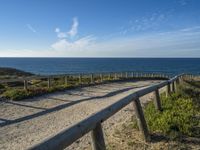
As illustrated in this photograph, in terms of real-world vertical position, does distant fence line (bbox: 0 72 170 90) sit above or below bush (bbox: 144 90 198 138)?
below

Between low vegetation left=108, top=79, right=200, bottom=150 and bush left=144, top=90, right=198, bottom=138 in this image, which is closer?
low vegetation left=108, top=79, right=200, bottom=150

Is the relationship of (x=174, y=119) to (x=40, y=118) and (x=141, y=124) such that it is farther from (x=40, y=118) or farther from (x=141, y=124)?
(x=40, y=118)

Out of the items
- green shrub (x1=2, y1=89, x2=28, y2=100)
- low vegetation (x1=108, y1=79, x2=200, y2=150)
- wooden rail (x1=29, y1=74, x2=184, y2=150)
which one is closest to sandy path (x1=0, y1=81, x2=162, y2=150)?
green shrub (x1=2, y1=89, x2=28, y2=100)

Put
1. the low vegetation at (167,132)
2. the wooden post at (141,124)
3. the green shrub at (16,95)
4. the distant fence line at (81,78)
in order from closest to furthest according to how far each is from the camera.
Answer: the low vegetation at (167,132), the wooden post at (141,124), the green shrub at (16,95), the distant fence line at (81,78)

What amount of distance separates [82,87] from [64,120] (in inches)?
501

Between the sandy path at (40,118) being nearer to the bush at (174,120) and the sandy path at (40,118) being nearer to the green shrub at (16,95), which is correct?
the green shrub at (16,95)

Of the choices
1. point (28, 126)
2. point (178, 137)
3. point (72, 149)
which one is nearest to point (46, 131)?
point (28, 126)

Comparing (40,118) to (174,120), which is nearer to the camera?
(174,120)

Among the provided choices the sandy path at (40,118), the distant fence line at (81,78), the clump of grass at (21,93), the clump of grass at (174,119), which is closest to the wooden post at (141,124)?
the clump of grass at (174,119)

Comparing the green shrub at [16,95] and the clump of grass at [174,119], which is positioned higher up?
the clump of grass at [174,119]

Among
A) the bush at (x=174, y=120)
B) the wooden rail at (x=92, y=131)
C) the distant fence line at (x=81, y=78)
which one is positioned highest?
the wooden rail at (x=92, y=131)

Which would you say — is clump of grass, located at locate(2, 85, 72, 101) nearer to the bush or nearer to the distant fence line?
the distant fence line

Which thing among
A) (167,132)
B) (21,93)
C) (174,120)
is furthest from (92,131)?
(21,93)

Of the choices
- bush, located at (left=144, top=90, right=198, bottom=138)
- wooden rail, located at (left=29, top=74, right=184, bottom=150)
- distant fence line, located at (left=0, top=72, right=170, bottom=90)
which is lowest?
distant fence line, located at (left=0, top=72, right=170, bottom=90)
